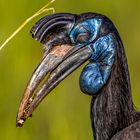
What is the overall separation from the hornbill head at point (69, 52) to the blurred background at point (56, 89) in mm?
2256

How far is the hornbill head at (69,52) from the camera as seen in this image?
10.5m

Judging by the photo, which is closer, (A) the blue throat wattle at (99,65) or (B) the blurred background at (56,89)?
(A) the blue throat wattle at (99,65)

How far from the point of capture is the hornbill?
1055 centimetres

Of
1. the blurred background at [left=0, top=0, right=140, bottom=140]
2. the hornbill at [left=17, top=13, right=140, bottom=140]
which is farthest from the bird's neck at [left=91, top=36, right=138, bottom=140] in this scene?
the blurred background at [left=0, top=0, right=140, bottom=140]

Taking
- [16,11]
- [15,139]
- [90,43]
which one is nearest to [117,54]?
[90,43]

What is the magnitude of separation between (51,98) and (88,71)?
278 centimetres

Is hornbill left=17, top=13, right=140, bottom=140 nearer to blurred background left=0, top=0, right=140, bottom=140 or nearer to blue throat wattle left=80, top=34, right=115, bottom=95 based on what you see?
blue throat wattle left=80, top=34, right=115, bottom=95

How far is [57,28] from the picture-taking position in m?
10.6

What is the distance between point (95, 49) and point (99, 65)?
13 centimetres

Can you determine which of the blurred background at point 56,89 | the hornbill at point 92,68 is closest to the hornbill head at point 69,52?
the hornbill at point 92,68

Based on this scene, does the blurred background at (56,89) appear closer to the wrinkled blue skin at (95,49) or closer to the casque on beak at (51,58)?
the wrinkled blue skin at (95,49)

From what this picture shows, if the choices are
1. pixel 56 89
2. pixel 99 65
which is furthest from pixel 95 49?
pixel 56 89

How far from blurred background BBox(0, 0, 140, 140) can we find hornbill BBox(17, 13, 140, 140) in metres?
2.18

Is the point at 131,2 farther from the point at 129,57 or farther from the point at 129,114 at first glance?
the point at 129,114
